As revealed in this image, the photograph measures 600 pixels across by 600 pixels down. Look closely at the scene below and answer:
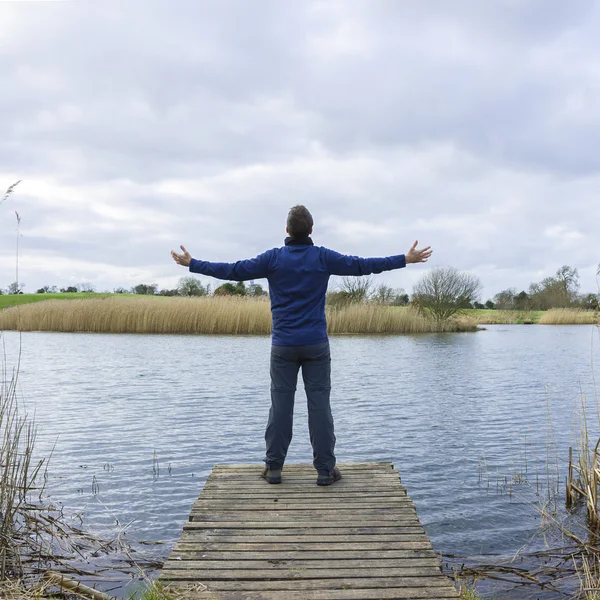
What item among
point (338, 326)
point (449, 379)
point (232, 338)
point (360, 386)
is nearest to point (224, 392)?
point (360, 386)

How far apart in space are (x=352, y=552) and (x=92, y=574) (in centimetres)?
230

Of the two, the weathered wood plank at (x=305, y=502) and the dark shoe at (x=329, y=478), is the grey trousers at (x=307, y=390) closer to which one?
the dark shoe at (x=329, y=478)

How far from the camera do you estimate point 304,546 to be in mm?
4316

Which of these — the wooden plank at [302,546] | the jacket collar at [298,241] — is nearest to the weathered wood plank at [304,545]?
the wooden plank at [302,546]

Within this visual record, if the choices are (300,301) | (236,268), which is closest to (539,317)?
(300,301)

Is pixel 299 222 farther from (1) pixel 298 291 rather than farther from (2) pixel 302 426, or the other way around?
(2) pixel 302 426

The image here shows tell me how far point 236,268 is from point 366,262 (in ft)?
3.71

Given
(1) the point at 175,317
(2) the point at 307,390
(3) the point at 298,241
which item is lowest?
(2) the point at 307,390

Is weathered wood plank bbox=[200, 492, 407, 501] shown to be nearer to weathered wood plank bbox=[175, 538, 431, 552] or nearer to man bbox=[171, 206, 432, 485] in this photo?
man bbox=[171, 206, 432, 485]

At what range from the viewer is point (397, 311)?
37.1m

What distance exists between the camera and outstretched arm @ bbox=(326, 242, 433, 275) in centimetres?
538

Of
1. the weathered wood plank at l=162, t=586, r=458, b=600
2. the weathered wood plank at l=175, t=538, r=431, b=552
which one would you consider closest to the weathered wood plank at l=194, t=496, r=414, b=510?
the weathered wood plank at l=175, t=538, r=431, b=552

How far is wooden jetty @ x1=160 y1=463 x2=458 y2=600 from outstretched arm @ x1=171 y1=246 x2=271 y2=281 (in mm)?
1898

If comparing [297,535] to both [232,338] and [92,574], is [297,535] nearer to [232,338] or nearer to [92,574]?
[92,574]
